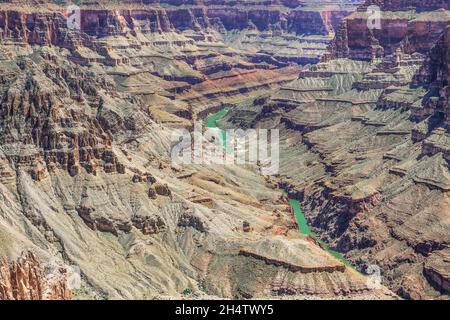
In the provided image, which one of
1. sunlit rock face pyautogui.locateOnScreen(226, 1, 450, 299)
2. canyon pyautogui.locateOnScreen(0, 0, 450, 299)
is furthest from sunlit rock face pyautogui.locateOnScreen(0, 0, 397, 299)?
sunlit rock face pyautogui.locateOnScreen(226, 1, 450, 299)

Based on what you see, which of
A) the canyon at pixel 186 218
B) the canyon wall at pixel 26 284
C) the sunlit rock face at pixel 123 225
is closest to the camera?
the canyon wall at pixel 26 284

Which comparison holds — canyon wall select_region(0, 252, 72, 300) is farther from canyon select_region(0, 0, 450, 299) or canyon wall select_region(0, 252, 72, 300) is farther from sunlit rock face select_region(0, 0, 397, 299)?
sunlit rock face select_region(0, 0, 397, 299)

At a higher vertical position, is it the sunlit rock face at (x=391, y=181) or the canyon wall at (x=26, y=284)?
the canyon wall at (x=26, y=284)

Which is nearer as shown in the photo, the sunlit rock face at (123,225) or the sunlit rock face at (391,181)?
the sunlit rock face at (123,225)

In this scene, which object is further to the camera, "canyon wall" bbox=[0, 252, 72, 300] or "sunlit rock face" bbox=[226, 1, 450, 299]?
"sunlit rock face" bbox=[226, 1, 450, 299]

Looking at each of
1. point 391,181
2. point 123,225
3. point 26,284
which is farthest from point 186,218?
point 391,181

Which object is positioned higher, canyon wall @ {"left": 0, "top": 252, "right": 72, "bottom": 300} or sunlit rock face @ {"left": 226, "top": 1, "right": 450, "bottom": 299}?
canyon wall @ {"left": 0, "top": 252, "right": 72, "bottom": 300}

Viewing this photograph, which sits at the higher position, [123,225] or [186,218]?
[123,225]

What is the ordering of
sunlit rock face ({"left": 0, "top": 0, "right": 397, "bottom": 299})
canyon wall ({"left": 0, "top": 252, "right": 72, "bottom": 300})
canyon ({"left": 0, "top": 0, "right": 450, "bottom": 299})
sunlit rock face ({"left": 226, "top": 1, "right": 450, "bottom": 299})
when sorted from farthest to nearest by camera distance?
1. sunlit rock face ({"left": 226, "top": 1, "right": 450, "bottom": 299})
2. canyon ({"left": 0, "top": 0, "right": 450, "bottom": 299})
3. sunlit rock face ({"left": 0, "top": 0, "right": 397, "bottom": 299})
4. canyon wall ({"left": 0, "top": 252, "right": 72, "bottom": 300})

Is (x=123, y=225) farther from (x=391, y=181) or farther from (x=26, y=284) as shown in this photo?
(x=391, y=181)

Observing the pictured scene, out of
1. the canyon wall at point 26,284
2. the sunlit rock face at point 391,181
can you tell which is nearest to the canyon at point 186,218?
the canyon wall at point 26,284

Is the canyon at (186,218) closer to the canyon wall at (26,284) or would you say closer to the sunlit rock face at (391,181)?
the canyon wall at (26,284)
